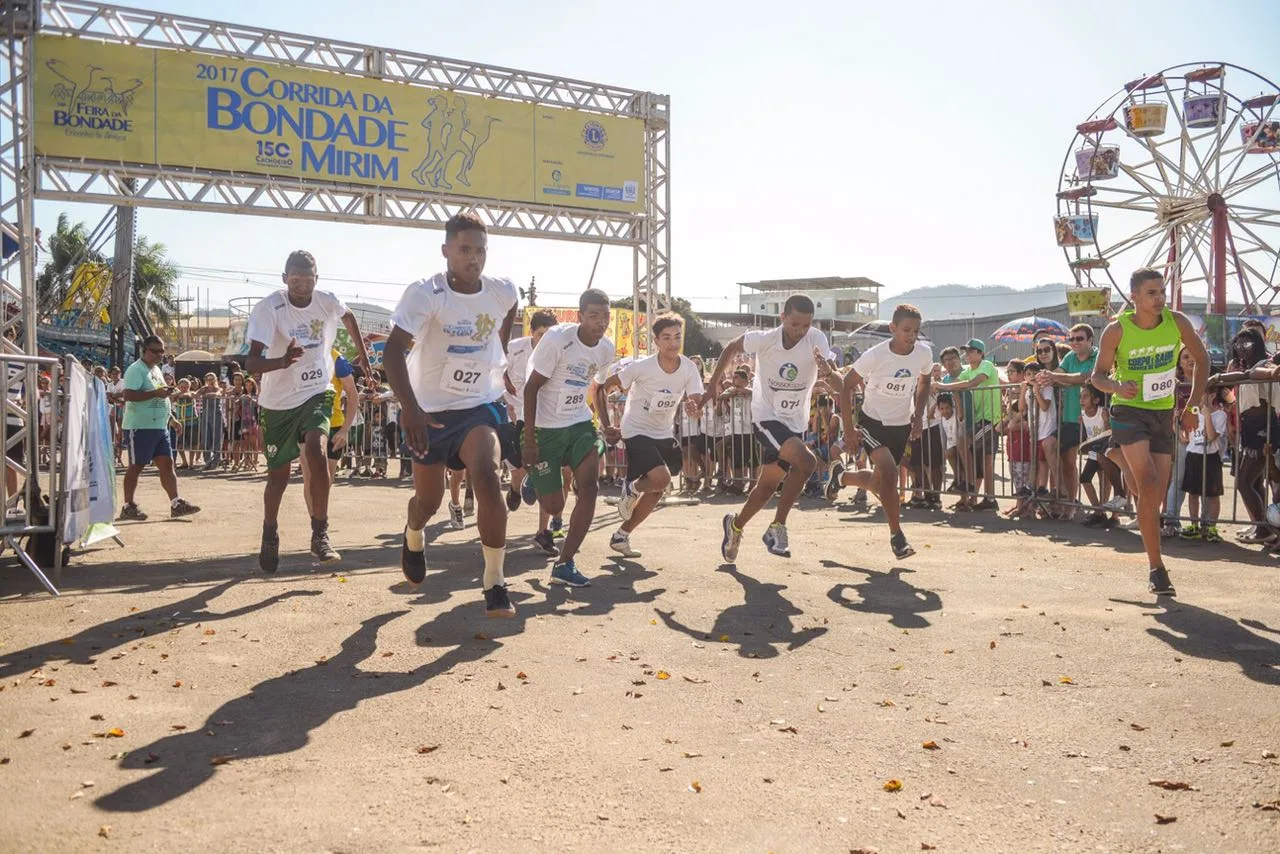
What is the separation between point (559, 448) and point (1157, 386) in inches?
149

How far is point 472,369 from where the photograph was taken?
5641mm

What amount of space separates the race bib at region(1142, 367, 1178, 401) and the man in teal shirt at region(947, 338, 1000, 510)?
15.6ft

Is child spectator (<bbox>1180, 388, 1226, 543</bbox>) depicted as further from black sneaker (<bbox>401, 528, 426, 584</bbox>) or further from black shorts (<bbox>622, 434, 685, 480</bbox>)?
black sneaker (<bbox>401, 528, 426, 584</bbox>)

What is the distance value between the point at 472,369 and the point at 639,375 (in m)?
2.68

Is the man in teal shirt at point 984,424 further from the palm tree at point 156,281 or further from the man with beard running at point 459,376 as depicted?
the palm tree at point 156,281

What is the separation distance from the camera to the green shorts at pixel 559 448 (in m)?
7.12

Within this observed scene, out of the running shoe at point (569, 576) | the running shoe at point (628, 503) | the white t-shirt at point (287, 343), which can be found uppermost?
the white t-shirt at point (287, 343)

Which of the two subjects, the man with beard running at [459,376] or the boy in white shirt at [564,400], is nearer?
the man with beard running at [459,376]

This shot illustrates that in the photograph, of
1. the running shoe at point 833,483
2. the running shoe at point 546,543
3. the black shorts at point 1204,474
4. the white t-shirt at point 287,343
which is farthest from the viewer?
the running shoe at point 833,483

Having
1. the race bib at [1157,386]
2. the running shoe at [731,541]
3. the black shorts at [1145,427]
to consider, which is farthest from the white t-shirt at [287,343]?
the race bib at [1157,386]

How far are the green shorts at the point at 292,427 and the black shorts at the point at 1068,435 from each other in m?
6.88

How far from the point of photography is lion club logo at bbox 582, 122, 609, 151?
17172 mm

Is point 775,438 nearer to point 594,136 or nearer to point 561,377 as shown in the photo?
point 561,377

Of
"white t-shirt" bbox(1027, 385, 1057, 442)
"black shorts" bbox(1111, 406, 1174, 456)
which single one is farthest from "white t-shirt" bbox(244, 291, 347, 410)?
"white t-shirt" bbox(1027, 385, 1057, 442)
